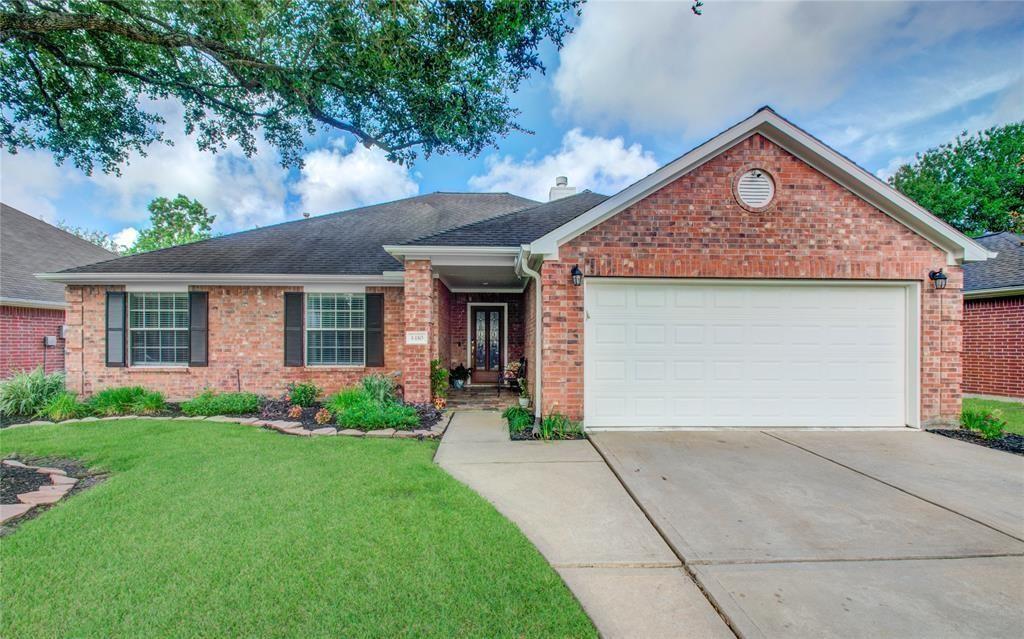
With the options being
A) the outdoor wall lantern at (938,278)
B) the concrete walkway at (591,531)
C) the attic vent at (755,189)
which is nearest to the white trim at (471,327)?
the concrete walkway at (591,531)

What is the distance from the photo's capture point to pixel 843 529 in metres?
3.35

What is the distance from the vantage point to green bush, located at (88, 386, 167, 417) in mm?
7637

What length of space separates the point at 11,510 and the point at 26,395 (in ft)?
20.5

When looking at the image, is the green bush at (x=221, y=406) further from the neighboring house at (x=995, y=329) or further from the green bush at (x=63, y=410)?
the neighboring house at (x=995, y=329)

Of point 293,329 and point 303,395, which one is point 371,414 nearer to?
point 303,395

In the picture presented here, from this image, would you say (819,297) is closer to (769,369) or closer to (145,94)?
(769,369)

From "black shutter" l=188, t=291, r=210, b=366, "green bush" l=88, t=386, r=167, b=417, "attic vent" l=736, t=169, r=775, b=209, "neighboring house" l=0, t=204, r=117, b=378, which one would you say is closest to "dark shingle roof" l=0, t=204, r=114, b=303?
"neighboring house" l=0, t=204, r=117, b=378

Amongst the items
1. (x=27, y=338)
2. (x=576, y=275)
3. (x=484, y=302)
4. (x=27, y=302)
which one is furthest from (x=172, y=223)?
(x=576, y=275)

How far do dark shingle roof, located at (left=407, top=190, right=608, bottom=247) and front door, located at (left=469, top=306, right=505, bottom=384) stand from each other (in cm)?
348

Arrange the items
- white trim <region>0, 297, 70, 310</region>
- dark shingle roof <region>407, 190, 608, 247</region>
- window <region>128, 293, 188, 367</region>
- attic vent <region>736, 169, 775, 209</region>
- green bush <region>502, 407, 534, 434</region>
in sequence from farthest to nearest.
→ white trim <region>0, 297, 70, 310</region>
window <region>128, 293, 188, 367</region>
dark shingle roof <region>407, 190, 608, 247</region>
green bush <region>502, 407, 534, 434</region>
attic vent <region>736, 169, 775, 209</region>

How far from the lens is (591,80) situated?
10.3 metres

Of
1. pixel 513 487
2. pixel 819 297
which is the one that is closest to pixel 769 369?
pixel 819 297

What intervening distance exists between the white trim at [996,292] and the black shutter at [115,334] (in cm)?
1994

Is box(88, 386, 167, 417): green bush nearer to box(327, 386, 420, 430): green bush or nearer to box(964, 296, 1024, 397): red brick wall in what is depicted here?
box(327, 386, 420, 430): green bush
